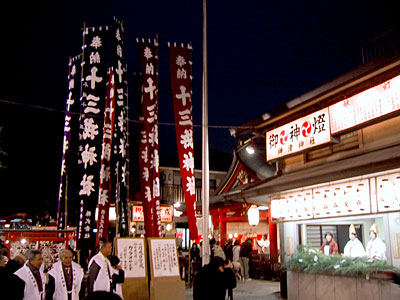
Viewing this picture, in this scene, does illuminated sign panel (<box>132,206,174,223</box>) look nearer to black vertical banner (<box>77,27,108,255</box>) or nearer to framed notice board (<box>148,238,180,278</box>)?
black vertical banner (<box>77,27,108,255</box>)

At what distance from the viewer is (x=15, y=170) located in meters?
29.4

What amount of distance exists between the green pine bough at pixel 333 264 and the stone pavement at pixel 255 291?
199 centimetres

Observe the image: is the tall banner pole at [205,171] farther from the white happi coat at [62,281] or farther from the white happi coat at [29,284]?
the white happi coat at [29,284]

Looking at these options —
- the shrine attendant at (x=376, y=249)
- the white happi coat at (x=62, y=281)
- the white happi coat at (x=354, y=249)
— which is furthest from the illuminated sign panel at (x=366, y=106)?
the white happi coat at (x=62, y=281)

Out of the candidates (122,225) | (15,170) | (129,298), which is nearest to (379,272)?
(129,298)

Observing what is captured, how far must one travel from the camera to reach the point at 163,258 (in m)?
11.7

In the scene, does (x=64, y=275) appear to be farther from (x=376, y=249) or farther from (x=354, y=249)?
(x=354, y=249)

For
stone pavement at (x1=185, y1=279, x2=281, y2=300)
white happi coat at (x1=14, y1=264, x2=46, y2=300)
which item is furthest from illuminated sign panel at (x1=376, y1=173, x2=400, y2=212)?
white happi coat at (x1=14, y1=264, x2=46, y2=300)

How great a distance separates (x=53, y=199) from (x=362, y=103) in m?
27.4

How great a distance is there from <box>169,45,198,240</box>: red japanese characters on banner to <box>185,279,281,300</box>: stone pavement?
3.72 metres

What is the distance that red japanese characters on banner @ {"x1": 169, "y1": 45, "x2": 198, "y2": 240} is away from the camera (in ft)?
43.4

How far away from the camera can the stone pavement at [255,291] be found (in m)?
15.0

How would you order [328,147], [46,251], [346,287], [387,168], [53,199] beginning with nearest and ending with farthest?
[387,168] < [346,287] < [328,147] < [46,251] < [53,199]

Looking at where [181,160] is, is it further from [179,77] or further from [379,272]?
[379,272]
